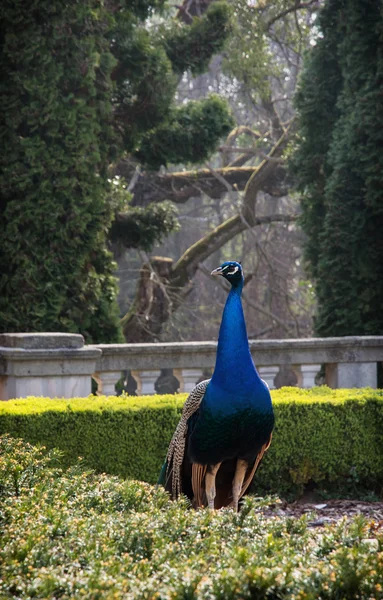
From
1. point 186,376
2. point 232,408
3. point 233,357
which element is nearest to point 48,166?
point 186,376

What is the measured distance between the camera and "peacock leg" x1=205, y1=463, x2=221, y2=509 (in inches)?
188

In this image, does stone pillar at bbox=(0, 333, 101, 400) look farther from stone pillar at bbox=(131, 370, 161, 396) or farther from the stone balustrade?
stone pillar at bbox=(131, 370, 161, 396)

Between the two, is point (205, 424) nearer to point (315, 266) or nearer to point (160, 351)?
point (160, 351)

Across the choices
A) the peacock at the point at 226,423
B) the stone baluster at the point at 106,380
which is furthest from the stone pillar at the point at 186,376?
the peacock at the point at 226,423

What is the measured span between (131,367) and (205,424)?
10.5 ft

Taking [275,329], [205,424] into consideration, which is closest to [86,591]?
[205,424]

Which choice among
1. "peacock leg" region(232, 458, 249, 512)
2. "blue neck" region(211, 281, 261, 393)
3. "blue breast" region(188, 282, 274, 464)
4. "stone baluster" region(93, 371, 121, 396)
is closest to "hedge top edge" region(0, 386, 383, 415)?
"stone baluster" region(93, 371, 121, 396)

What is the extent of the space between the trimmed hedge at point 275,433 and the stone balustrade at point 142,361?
1.88 feet

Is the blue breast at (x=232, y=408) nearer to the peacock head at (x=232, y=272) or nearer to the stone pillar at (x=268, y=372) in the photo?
the peacock head at (x=232, y=272)

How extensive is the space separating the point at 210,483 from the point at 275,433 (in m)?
1.84

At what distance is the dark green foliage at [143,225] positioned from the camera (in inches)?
522

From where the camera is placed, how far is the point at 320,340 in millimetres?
8195

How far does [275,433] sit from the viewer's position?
6590mm

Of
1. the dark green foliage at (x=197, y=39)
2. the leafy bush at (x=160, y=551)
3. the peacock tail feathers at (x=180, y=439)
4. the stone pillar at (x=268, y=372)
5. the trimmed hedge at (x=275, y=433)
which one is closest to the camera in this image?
the leafy bush at (x=160, y=551)
